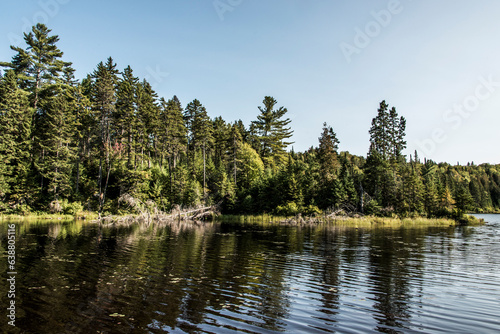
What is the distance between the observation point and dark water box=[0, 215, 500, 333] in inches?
268

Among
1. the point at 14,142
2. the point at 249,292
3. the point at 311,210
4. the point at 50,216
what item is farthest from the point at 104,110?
the point at 249,292

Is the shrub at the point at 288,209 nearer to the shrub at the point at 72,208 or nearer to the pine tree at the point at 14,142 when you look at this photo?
the shrub at the point at 72,208

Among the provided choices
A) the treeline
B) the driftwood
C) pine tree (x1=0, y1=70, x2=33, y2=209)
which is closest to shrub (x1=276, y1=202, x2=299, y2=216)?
the treeline

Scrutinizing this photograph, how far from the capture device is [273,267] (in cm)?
1355

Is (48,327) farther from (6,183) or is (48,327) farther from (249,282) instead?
(6,183)

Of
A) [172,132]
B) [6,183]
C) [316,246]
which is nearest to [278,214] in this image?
[172,132]

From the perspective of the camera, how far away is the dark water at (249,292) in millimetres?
6797

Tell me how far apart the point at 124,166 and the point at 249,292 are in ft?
144

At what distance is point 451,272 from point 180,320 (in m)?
12.8

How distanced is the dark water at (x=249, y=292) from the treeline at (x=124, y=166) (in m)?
34.2

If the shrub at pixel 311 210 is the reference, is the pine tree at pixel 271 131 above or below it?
above

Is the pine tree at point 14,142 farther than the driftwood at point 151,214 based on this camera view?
Yes

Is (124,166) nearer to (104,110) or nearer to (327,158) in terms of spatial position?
(104,110)

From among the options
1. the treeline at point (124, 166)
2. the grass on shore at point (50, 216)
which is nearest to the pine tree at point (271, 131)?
the treeline at point (124, 166)
